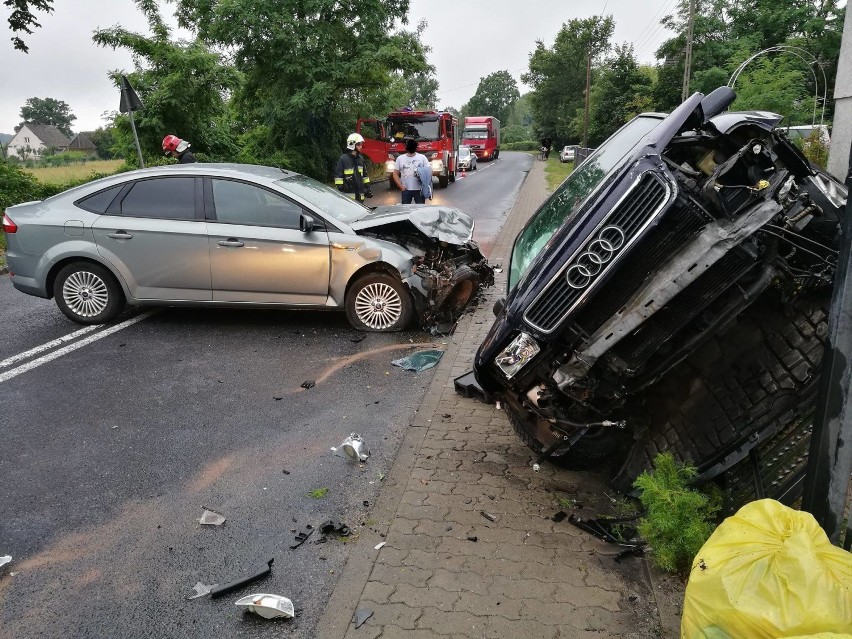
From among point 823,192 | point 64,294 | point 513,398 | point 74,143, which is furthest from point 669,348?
point 74,143

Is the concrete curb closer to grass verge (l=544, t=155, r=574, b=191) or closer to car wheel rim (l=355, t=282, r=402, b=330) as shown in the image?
car wheel rim (l=355, t=282, r=402, b=330)

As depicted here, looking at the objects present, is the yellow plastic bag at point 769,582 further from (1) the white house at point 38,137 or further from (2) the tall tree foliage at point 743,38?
(1) the white house at point 38,137

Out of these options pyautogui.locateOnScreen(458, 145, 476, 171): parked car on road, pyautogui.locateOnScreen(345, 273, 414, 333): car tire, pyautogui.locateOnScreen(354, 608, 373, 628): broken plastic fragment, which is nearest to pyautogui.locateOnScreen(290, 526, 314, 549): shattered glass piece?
pyautogui.locateOnScreen(354, 608, 373, 628): broken plastic fragment

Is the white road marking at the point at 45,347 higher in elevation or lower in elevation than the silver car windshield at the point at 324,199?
lower

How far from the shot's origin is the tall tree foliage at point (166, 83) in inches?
632

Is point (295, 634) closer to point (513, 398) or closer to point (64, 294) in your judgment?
point (513, 398)

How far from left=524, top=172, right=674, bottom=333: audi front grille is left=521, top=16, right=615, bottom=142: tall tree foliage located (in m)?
65.9

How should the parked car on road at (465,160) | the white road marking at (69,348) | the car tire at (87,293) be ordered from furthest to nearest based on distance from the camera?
the parked car on road at (465,160)
the car tire at (87,293)
the white road marking at (69,348)

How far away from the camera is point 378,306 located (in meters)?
6.37

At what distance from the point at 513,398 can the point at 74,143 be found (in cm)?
10121

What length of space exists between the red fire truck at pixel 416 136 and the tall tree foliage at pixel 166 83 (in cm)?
745

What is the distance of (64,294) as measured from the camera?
A: 260 inches

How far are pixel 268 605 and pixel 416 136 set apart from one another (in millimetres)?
22456

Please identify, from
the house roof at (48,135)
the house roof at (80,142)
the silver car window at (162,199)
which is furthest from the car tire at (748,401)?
the house roof at (48,135)
